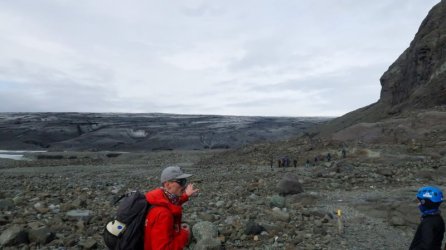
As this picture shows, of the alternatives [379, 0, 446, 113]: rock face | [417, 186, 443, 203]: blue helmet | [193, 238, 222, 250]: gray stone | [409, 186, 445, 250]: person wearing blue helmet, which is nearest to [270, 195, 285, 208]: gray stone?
[193, 238, 222, 250]: gray stone

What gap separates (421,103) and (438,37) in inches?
220

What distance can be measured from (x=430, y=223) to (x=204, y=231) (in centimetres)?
474

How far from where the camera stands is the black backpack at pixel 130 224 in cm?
334

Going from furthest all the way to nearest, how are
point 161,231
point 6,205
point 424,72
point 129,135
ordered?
point 129,135, point 424,72, point 6,205, point 161,231

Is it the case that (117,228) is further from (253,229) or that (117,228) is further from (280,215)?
(280,215)

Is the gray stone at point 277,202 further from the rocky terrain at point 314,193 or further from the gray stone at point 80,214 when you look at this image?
the gray stone at point 80,214

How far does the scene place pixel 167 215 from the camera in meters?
3.35

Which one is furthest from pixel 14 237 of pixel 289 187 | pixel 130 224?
pixel 289 187

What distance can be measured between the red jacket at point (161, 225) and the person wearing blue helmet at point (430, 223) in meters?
2.44

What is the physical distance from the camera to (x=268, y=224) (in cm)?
893

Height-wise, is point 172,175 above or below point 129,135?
above

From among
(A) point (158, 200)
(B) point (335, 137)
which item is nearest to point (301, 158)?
(B) point (335, 137)

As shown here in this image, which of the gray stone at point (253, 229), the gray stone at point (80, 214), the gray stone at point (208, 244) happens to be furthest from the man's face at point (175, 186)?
the gray stone at point (80, 214)

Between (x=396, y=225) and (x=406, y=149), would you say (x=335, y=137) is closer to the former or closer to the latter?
(x=406, y=149)
